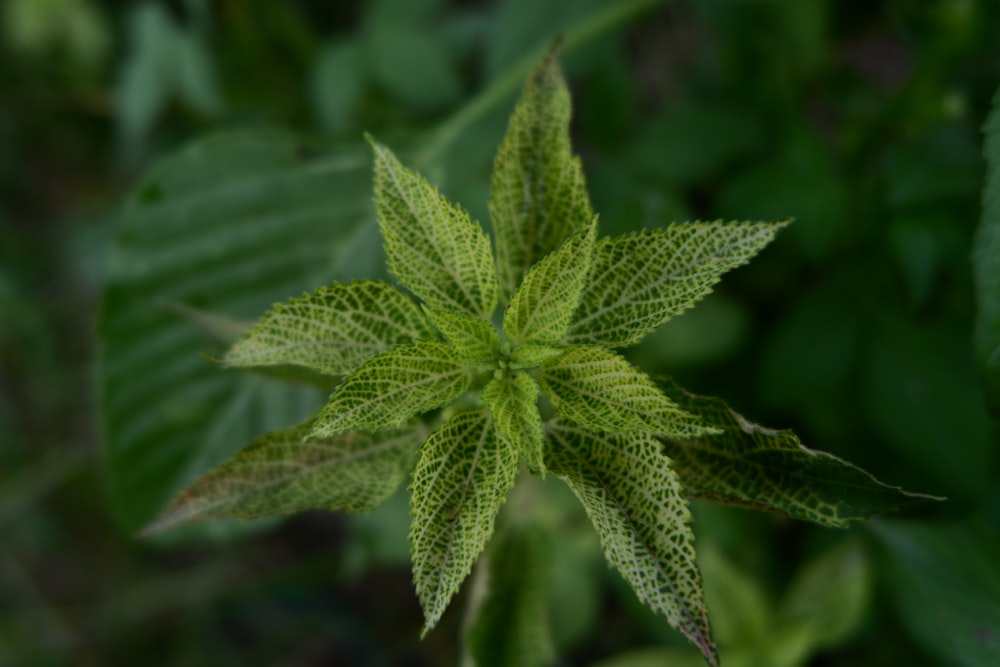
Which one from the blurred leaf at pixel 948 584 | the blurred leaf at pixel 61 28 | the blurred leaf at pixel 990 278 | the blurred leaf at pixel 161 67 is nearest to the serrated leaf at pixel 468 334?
the blurred leaf at pixel 990 278

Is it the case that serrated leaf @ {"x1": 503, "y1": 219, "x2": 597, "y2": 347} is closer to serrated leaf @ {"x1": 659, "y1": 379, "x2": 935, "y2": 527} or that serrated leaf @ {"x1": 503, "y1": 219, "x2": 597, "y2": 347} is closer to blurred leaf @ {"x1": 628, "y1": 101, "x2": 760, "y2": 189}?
serrated leaf @ {"x1": 659, "y1": 379, "x2": 935, "y2": 527}

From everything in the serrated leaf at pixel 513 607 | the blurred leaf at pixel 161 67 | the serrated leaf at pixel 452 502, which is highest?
the blurred leaf at pixel 161 67

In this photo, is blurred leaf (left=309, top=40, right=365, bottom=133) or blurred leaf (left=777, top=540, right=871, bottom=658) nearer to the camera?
blurred leaf (left=777, top=540, right=871, bottom=658)

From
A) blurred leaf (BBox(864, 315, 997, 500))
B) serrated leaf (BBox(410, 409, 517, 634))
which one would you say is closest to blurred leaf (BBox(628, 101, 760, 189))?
blurred leaf (BBox(864, 315, 997, 500))

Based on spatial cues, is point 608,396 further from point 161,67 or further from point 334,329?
point 161,67

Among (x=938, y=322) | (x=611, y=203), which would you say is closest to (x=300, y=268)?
(x=611, y=203)

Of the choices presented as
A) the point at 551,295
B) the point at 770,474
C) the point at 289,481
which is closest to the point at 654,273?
the point at 551,295

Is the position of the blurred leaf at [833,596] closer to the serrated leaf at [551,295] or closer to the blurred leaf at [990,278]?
the blurred leaf at [990,278]
